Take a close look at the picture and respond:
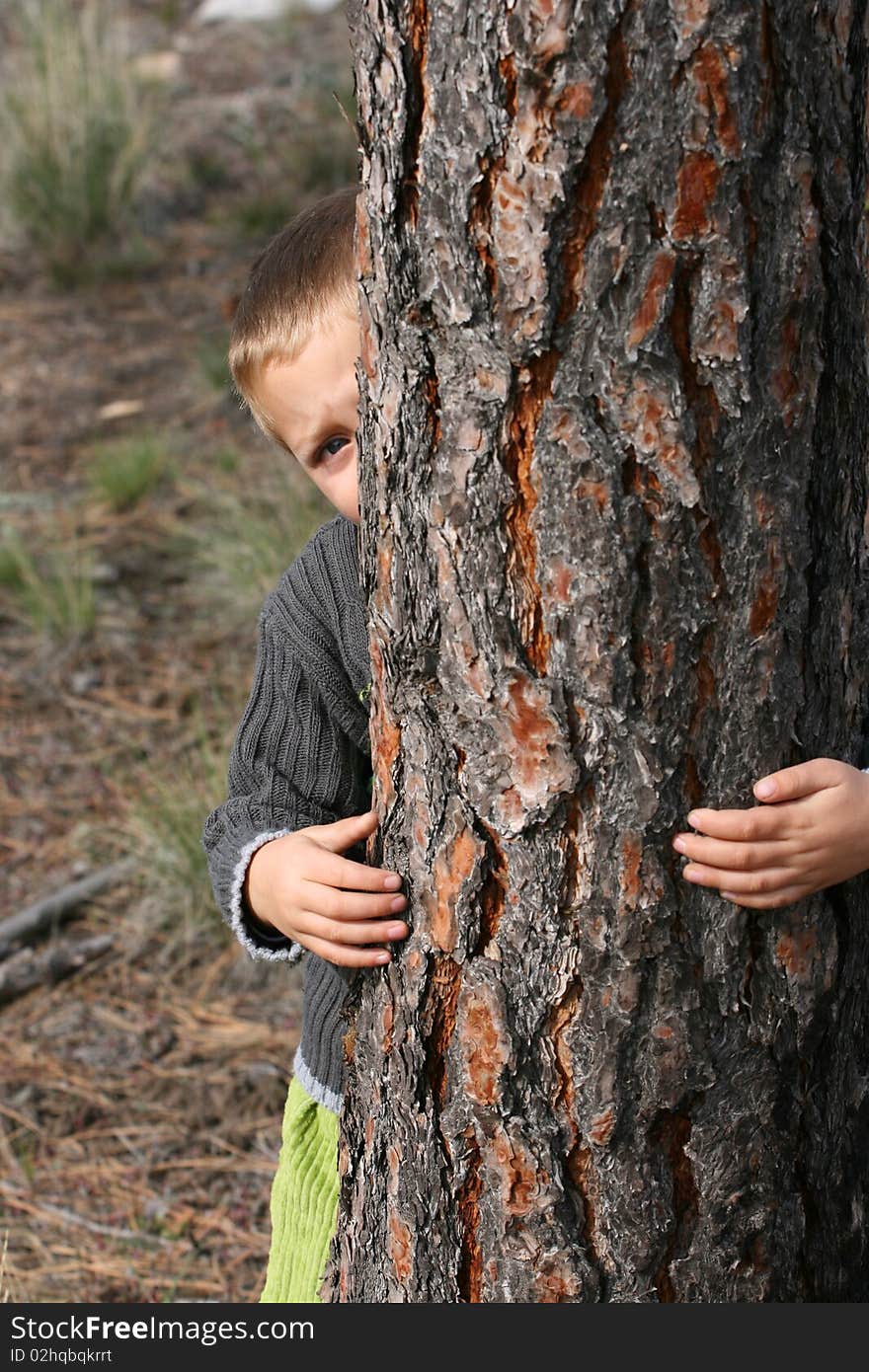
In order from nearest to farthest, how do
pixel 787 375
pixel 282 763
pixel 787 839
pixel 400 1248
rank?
pixel 787 375
pixel 787 839
pixel 400 1248
pixel 282 763

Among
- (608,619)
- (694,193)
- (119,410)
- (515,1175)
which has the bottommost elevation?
(515,1175)

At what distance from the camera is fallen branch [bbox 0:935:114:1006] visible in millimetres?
3215

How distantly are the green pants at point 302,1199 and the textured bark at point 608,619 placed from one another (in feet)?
1.31

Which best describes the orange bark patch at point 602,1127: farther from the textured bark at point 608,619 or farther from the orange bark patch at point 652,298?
the orange bark patch at point 652,298

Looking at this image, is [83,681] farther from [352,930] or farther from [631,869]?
[631,869]

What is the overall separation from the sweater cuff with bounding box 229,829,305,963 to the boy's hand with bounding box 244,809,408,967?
0.03m

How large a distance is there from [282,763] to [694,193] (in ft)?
3.28

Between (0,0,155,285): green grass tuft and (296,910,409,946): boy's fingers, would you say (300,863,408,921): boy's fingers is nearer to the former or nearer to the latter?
(296,910,409,946): boy's fingers

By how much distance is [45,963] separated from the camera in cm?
325

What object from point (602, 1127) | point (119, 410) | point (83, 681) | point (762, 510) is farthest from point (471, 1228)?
point (119, 410)

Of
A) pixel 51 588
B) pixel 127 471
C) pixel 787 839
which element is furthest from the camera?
pixel 127 471

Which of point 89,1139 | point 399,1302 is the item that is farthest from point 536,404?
point 89,1139

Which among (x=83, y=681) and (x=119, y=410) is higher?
(x=119, y=410)

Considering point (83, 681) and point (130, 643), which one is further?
point (130, 643)
